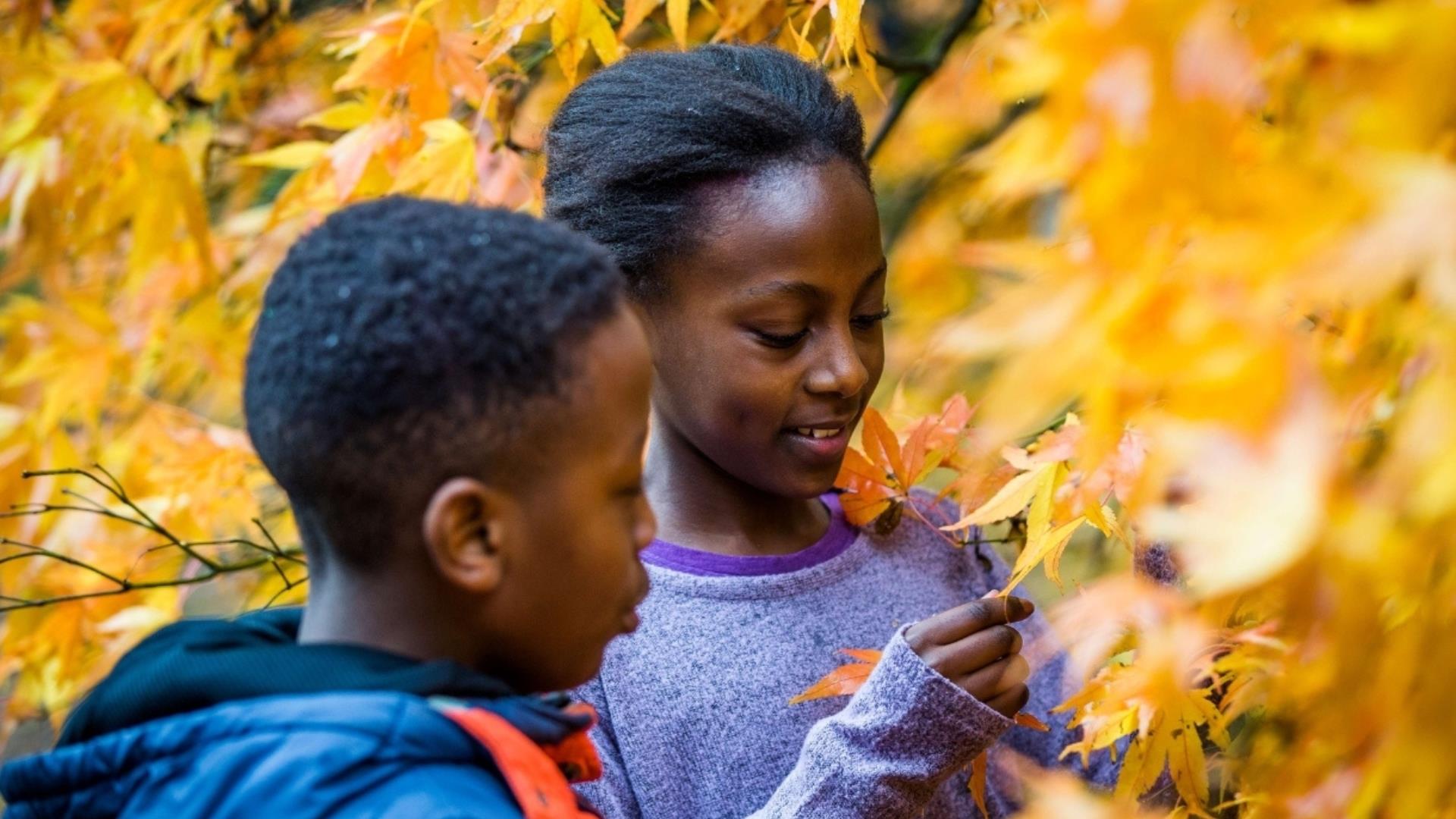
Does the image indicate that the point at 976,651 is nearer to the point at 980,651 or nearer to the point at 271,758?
the point at 980,651

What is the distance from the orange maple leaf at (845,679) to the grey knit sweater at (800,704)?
7 cm

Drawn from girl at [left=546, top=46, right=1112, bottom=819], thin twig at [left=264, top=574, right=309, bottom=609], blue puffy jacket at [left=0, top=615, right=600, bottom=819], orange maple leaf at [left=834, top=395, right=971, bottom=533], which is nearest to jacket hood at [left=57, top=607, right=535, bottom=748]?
blue puffy jacket at [left=0, top=615, right=600, bottom=819]

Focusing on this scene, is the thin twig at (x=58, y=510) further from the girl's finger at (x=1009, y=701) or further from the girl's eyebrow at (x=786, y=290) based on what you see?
the girl's finger at (x=1009, y=701)

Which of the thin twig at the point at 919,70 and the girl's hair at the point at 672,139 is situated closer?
the girl's hair at the point at 672,139

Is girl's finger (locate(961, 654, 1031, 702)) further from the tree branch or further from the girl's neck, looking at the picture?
the tree branch

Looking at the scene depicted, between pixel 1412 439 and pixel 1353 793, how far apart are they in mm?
184

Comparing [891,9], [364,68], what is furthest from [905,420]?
[891,9]

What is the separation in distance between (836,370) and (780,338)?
0.06 m

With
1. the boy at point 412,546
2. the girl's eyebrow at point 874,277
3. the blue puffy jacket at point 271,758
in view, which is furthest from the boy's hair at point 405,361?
the girl's eyebrow at point 874,277

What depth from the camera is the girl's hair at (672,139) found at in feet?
4.48

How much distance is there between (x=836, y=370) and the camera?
4.32 feet

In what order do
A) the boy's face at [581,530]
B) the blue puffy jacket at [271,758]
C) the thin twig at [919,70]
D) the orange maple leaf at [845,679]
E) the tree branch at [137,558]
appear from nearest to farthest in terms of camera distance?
the blue puffy jacket at [271,758] → the boy's face at [581,530] → the orange maple leaf at [845,679] → the tree branch at [137,558] → the thin twig at [919,70]

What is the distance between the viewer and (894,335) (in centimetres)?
485

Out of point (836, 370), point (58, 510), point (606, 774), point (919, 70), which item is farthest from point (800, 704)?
point (919, 70)
